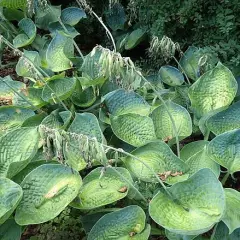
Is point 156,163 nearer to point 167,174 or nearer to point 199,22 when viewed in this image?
point 167,174

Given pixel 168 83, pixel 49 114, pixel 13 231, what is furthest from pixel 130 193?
pixel 168 83

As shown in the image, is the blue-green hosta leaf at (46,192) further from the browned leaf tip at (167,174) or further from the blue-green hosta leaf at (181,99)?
the blue-green hosta leaf at (181,99)

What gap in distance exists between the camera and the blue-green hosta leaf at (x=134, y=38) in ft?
8.11

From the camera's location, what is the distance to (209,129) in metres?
1.79

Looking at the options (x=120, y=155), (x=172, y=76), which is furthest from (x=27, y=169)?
(x=172, y=76)

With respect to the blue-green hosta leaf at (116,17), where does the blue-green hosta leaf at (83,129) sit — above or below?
below

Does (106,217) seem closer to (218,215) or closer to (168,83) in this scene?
(218,215)

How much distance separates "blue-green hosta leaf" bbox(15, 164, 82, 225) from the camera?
1.47 m

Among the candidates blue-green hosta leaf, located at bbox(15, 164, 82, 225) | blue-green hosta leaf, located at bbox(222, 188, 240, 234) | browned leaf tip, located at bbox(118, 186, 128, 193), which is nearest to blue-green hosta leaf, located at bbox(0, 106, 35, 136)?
blue-green hosta leaf, located at bbox(15, 164, 82, 225)

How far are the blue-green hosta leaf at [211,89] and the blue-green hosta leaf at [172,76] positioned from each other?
29 centimetres

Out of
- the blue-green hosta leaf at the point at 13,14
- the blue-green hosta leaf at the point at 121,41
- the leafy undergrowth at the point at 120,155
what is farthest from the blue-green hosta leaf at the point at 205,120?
the blue-green hosta leaf at the point at 13,14

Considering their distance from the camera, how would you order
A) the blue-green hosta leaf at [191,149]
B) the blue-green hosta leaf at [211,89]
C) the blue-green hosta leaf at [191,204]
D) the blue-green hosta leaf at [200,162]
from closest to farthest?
the blue-green hosta leaf at [191,204] < the blue-green hosta leaf at [200,162] < the blue-green hosta leaf at [191,149] < the blue-green hosta leaf at [211,89]

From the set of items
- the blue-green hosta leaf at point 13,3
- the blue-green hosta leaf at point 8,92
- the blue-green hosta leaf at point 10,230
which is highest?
the blue-green hosta leaf at point 13,3

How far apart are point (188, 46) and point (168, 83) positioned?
9.0 inches
